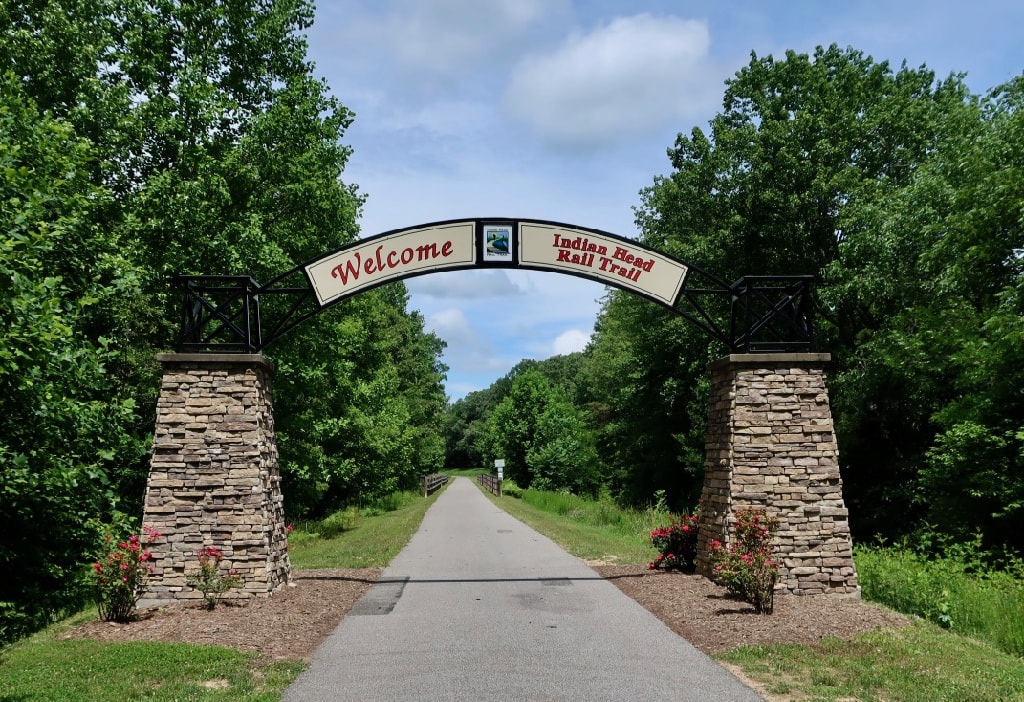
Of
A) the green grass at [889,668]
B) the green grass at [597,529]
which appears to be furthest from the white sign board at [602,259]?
the green grass at [597,529]

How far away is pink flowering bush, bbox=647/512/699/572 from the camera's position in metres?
11.4

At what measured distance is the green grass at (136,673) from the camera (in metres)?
5.28

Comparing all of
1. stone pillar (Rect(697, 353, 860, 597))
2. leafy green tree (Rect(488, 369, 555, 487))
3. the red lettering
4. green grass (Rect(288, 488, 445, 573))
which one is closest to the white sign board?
stone pillar (Rect(697, 353, 860, 597))

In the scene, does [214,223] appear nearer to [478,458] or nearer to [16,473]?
[16,473]

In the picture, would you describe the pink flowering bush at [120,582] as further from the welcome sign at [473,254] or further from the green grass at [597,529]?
the green grass at [597,529]

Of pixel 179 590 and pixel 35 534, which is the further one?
pixel 35 534

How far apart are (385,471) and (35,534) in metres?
19.9

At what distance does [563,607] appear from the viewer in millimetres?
8719

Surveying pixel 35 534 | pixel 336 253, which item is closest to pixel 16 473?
pixel 35 534

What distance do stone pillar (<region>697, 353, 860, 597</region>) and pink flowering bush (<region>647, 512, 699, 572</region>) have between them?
1.27m

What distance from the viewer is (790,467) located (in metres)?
9.72

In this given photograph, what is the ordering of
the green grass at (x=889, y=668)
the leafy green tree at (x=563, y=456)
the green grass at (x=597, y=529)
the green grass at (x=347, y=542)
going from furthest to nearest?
the leafy green tree at (x=563, y=456) < the green grass at (x=597, y=529) < the green grass at (x=347, y=542) < the green grass at (x=889, y=668)

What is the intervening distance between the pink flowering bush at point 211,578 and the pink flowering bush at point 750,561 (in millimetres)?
6426

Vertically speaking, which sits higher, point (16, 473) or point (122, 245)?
point (122, 245)
